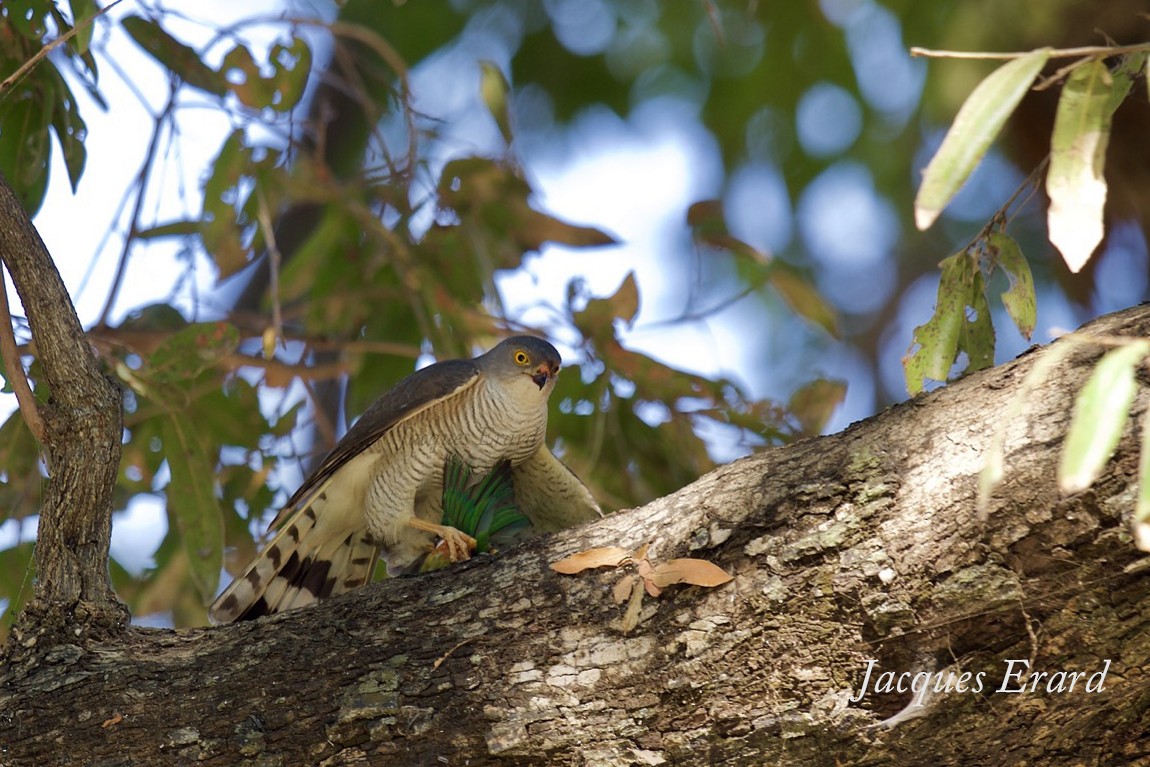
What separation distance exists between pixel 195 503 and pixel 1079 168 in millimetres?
3176

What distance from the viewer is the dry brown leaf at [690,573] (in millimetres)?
2232

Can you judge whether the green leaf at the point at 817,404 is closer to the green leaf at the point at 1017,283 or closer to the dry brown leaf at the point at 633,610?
the green leaf at the point at 1017,283

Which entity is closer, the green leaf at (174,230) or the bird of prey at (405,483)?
the bird of prey at (405,483)

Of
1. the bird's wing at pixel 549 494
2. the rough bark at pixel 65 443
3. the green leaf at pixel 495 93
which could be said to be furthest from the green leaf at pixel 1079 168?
the green leaf at pixel 495 93

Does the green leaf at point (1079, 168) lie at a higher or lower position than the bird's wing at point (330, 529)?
lower

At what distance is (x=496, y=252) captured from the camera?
5.10 meters

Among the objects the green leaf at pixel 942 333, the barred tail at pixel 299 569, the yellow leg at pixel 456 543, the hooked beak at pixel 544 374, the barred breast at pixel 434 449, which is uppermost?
the hooked beak at pixel 544 374

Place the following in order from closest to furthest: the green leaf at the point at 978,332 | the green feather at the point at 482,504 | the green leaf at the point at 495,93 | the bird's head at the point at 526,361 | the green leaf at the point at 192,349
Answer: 1. the green leaf at the point at 978,332
2. the green feather at the point at 482,504
3. the green leaf at the point at 192,349
4. the bird's head at the point at 526,361
5. the green leaf at the point at 495,93

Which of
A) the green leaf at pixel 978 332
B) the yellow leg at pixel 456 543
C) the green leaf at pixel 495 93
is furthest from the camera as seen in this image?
the green leaf at pixel 495 93

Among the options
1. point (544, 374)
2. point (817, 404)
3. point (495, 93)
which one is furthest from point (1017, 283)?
point (495, 93)

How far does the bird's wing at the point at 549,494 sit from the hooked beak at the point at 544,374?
1.09 ft

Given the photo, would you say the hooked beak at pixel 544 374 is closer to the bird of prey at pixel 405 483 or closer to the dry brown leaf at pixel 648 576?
the bird of prey at pixel 405 483

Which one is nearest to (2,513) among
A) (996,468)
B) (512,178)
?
(512,178)

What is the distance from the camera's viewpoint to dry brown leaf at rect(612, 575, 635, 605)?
7.60ft
